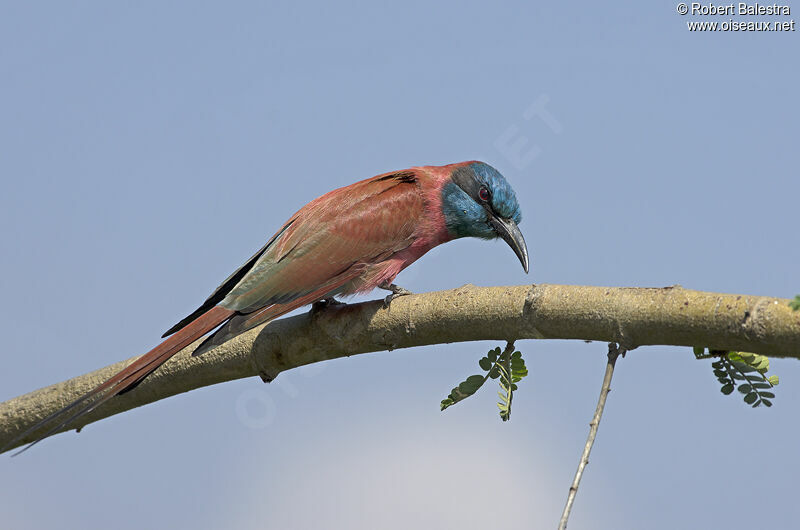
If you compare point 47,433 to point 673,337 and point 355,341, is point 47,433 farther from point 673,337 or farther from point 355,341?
point 673,337

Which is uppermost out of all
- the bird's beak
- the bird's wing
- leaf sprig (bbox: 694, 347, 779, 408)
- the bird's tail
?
the bird's wing

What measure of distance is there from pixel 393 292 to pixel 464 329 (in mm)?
1162

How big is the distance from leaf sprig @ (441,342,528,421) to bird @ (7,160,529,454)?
646 mm

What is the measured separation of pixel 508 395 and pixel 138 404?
210 cm

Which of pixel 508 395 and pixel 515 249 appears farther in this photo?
pixel 515 249

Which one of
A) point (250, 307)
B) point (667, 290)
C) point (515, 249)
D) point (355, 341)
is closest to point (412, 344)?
point (355, 341)

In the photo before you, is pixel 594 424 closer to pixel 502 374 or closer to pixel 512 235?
pixel 502 374

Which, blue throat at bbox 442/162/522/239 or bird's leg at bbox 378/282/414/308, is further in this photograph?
blue throat at bbox 442/162/522/239

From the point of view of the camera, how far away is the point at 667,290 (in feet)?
11.2

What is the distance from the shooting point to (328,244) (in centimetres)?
527

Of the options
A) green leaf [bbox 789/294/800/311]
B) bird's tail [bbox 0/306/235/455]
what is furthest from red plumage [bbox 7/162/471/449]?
green leaf [bbox 789/294/800/311]

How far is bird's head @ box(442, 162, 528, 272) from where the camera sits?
19.5 ft

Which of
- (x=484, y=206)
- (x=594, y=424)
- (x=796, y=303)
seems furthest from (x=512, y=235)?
(x=796, y=303)

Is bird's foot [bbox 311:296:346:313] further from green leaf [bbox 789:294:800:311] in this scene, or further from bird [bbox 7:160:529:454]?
green leaf [bbox 789:294:800:311]
